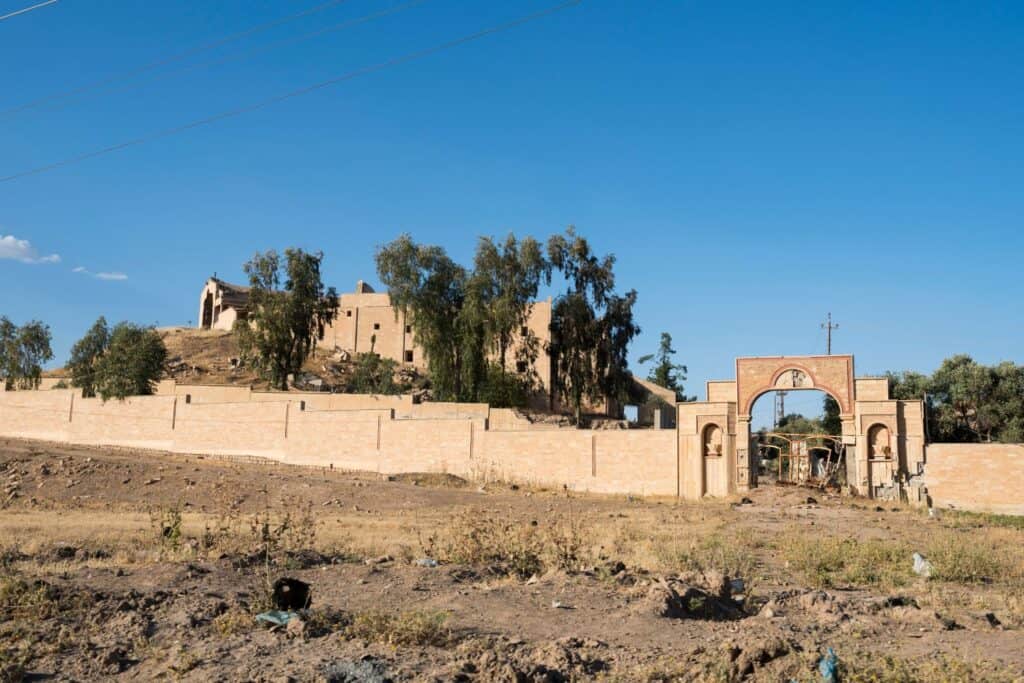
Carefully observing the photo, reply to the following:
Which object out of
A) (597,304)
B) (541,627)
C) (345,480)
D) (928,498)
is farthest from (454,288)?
(541,627)

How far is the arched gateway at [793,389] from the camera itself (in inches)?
1174

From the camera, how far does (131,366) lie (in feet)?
161

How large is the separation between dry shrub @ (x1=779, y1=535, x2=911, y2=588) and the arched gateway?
13.6 m

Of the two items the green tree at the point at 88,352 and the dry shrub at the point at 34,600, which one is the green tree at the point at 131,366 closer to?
the green tree at the point at 88,352

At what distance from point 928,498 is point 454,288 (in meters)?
27.7

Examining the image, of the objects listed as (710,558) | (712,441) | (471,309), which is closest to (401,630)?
(710,558)

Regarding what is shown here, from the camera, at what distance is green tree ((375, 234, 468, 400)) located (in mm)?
47000

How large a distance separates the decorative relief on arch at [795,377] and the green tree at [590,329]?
15586mm


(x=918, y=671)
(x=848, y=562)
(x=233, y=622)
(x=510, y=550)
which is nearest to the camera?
(x=918, y=671)

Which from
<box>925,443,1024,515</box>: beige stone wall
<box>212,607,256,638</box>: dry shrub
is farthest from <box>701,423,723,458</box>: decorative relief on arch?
<box>212,607,256,638</box>: dry shrub

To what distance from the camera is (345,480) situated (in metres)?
33.7

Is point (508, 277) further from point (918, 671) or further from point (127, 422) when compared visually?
point (918, 671)

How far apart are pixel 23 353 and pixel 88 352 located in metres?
4.37

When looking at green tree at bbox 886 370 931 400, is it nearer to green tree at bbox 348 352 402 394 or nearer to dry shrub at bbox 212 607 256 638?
green tree at bbox 348 352 402 394
